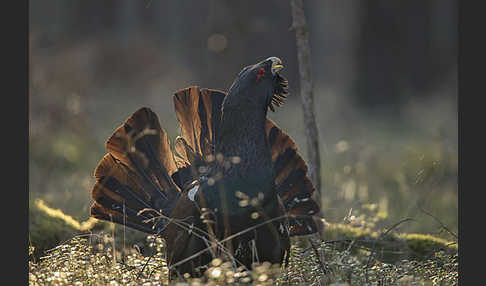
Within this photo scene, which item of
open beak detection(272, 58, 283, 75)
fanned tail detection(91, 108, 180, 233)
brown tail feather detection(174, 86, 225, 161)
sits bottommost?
fanned tail detection(91, 108, 180, 233)

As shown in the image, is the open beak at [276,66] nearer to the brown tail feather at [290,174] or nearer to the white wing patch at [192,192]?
the brown tail feather at [290,174]

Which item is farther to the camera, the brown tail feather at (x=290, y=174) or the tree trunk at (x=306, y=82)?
the tree trunk at (x=306, y=82)

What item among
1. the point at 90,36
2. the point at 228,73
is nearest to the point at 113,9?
the point at 90,36

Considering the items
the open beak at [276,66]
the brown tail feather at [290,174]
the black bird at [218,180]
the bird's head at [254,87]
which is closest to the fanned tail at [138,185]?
the black bird at [218,180]

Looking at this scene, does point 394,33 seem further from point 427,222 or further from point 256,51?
point 427,222

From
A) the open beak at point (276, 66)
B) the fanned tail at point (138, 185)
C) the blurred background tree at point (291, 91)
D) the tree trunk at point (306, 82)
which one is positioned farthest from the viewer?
the blurred background tree at point (291, 91)

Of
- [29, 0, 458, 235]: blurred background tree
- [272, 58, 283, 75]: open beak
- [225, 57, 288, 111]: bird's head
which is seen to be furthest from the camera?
[29, 0, 458, 235]: blurred background tree

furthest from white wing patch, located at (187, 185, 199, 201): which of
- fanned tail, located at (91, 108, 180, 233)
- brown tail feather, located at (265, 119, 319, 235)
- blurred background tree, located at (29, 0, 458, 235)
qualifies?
blurred background tree, located at (29, 0, 458, 235)

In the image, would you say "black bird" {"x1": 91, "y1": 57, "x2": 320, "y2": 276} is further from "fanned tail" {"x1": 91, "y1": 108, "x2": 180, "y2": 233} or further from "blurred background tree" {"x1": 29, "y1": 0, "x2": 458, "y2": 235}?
"blurred background tree" {"x1": 29, "y1": 0, "x2": 458, "y2": 235}

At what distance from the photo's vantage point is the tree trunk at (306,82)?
4.17 m

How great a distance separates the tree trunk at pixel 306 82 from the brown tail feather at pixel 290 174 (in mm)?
543

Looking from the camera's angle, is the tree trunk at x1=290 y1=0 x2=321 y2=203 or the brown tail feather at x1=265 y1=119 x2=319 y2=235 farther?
the tree trunk at x1=290 y1=0 x2=321 y2=203

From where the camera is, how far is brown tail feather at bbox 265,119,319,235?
3832 millimetres

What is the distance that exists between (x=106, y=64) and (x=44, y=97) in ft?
25.0
